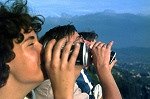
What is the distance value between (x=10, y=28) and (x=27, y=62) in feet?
0.96

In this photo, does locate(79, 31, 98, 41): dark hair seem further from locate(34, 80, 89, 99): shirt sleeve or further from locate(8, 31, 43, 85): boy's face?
locate(8, 31, 43, 85): boy's face

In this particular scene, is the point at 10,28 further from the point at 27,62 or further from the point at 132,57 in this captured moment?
the point at 132,57

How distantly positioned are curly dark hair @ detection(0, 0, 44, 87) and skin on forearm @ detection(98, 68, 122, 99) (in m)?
1.15

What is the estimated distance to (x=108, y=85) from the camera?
19.2ft

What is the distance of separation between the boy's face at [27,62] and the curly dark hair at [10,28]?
5cm

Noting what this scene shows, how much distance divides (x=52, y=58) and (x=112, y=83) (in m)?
1.76

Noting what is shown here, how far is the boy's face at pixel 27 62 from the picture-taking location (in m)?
4.42

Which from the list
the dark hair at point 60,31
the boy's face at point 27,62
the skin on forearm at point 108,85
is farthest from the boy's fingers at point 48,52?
the dark hair at point 60,31

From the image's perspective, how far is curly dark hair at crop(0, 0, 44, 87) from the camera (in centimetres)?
445

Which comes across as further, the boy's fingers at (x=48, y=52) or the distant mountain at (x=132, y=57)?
the distant mountain at (x=132, y=57)

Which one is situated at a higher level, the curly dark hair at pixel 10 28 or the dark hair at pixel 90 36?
the curly dark hair at pixel 10 28

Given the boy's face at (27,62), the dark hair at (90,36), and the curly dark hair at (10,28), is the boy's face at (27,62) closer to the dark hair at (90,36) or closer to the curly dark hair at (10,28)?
the curly dark hair at (10,28)

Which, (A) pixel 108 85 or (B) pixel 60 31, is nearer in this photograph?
(A) pixel 108 85

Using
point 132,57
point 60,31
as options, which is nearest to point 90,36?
point 60,31
